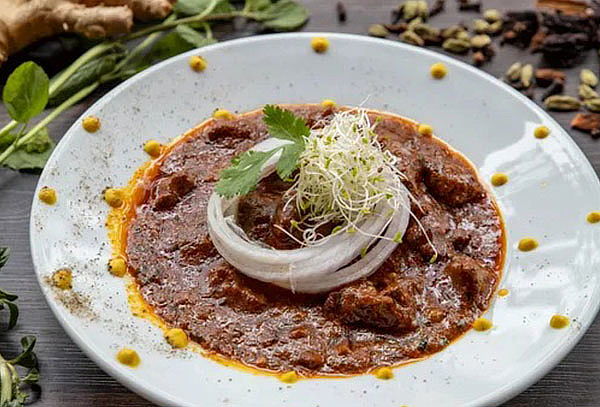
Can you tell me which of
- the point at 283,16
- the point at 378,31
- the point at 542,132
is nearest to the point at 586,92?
the point at 542,132

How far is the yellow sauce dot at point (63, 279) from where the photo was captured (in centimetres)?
454

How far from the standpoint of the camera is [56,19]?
635 cm

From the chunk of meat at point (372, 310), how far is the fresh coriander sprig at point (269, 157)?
2.31ft

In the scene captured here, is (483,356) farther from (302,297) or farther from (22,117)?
(22,117)

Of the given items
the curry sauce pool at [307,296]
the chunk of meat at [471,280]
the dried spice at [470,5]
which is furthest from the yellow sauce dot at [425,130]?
the dried spice at [470,5]

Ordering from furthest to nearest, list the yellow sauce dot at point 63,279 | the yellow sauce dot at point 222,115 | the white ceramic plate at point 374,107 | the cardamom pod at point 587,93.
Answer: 1. the cardamom pod at point 587,93
2. the yellow sauce dot at point 222,115
3. the yellow sauce dot at point 63,279
4. the white ceramic plate at point 374,107

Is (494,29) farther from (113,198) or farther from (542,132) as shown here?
(113,198)

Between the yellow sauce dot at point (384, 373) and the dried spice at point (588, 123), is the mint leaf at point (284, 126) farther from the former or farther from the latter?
the dried spice at point (588, 123)

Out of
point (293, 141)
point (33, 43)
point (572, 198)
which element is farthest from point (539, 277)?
point (33, 43)

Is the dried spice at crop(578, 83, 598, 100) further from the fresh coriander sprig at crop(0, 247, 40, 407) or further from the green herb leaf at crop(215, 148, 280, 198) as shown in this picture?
the fresh coriander sprig at crop(0, 247, 40, 407)

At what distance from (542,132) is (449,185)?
0.69 metres

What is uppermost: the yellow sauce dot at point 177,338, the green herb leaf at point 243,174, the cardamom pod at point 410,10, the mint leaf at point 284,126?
the mint leaf at point 284,126

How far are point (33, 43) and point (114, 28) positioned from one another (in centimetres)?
68

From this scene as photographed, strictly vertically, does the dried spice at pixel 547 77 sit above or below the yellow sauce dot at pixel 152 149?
below
